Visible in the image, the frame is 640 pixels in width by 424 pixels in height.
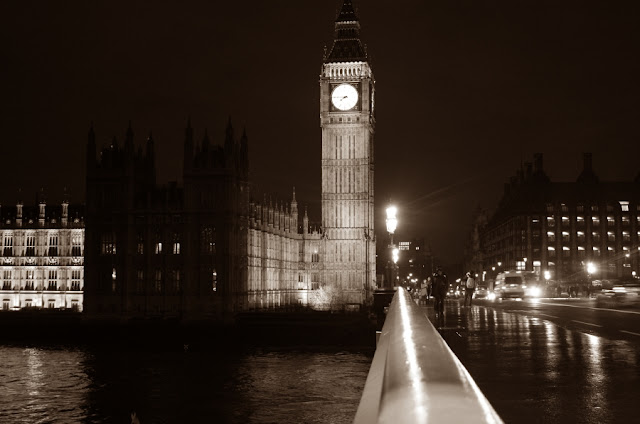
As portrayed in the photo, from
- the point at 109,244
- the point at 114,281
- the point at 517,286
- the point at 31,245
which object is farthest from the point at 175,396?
the point at 31,245

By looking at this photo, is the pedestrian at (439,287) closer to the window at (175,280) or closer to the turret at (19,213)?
the window at (175,280)

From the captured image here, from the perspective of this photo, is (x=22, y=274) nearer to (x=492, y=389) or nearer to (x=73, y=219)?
(x=73, y=219)

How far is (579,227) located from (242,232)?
72660 mm

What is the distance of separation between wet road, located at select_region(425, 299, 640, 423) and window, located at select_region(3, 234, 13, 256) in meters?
103

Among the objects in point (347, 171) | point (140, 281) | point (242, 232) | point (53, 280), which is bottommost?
point (140, 281)

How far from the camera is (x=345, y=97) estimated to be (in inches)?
4077

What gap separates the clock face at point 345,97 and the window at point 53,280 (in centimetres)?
4748

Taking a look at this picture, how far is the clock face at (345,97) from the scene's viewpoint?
104 m

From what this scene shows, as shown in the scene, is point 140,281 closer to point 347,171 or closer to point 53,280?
point 53,280

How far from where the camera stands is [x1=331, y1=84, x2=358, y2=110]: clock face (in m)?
104

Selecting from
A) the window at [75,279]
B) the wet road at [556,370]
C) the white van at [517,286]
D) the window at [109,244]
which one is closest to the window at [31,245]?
the window at [75,279]

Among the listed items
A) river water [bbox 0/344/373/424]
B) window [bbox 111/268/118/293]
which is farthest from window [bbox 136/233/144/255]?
river water [bbox 0/344/373/424]

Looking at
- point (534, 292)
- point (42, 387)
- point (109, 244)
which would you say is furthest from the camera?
point (109, 244)

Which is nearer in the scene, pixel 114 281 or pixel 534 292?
pixel 534 292
